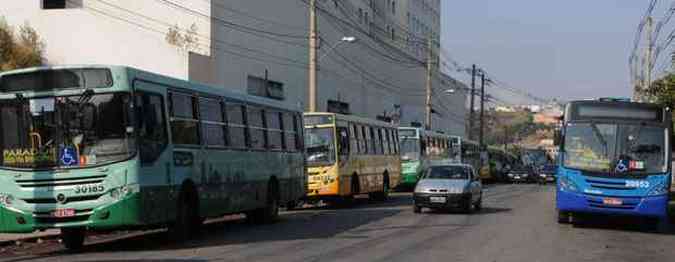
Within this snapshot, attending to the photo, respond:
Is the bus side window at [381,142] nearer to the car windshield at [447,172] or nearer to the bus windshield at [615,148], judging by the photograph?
the car windshield at [447,172]

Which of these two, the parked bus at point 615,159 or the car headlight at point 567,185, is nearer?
the parked bus at point 615,159

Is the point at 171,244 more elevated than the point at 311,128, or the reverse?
the point at 311,128

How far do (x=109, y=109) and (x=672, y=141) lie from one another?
523 inches

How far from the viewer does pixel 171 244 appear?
16.8 metres

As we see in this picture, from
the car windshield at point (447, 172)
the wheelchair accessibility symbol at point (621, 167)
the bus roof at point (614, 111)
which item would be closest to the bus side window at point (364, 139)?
the car windshield at point (447, 172)

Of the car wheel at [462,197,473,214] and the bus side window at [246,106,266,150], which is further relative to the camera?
the car wheel at [462,197,473,214]

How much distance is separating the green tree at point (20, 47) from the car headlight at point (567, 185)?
28.0m

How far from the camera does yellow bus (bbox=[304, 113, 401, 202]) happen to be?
2841 cm

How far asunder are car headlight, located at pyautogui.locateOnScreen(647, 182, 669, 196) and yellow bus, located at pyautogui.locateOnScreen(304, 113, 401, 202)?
384 inches

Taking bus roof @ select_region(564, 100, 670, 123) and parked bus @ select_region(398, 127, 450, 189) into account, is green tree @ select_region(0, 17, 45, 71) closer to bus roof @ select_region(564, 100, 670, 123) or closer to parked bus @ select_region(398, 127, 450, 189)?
parked bus @ select_region(398, 127, 450, 189)

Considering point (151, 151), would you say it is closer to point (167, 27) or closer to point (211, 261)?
point (211, 261)

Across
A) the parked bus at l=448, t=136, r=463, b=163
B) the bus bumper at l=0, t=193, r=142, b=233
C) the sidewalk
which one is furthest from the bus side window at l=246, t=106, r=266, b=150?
the parked bus at l=448, t=136, r=463, b=163

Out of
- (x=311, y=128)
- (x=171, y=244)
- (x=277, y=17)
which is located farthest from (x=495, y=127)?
(x=171, y=244)

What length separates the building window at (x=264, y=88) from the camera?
45781mm
